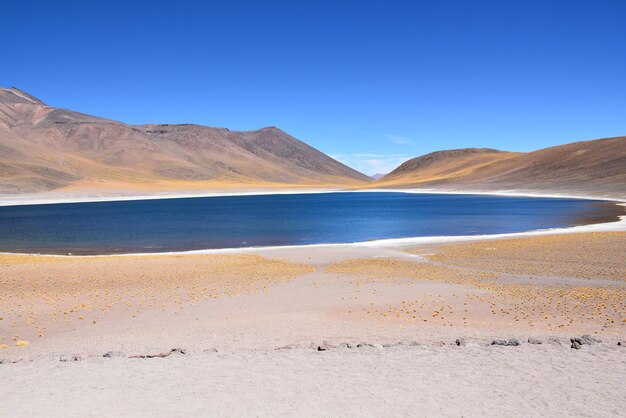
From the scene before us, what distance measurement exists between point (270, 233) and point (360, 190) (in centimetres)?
12766

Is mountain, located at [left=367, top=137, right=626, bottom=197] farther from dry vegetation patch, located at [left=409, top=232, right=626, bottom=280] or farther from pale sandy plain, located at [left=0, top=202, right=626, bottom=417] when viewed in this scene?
pale sandy plain, located at [left=0, top=202, right=626, bottom=417]

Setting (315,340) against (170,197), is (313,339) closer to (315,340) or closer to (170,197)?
(315,340)

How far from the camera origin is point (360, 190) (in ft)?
547

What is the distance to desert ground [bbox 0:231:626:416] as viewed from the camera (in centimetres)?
717

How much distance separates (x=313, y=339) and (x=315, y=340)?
0.08 metres

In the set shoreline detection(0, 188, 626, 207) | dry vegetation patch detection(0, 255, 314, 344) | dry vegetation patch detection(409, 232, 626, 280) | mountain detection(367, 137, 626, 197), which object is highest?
mountain detection(367, 137, 626, 197)

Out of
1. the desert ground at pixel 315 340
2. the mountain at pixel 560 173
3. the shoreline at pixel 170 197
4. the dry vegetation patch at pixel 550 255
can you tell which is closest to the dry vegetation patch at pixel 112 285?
the desert ground at pixel 315 340

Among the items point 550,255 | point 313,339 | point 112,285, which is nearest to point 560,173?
point 550,255

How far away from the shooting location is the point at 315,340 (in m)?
10.5

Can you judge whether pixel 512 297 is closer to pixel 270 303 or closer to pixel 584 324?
pixel 584 324

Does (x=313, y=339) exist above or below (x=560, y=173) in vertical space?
below

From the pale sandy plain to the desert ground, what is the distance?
4cm

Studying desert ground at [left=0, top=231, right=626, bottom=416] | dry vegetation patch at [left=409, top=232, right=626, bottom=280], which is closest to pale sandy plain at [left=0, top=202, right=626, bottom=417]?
desert ground at [left=0, top=231, right=626, bottom=416]

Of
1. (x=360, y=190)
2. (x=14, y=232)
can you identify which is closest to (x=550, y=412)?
(x=14, y=232)
